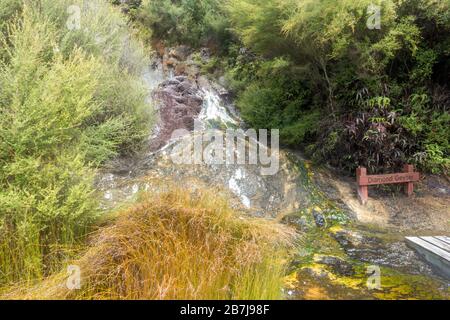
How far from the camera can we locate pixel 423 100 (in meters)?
6.03

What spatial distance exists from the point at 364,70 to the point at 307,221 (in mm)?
2686

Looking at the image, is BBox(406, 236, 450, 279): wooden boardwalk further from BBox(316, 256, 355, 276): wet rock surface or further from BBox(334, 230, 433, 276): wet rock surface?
BBox(316, 256, 355, 276): wet rock surface

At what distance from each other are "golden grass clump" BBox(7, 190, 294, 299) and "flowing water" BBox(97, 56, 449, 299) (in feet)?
1.53

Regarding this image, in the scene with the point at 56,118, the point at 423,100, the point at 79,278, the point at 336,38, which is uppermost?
the point at 336,38

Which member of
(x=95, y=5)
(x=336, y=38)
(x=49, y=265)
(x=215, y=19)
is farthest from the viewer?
(x=215, y=19)

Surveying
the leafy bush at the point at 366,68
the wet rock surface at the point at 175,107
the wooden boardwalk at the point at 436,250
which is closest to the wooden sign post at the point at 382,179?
the leafy bush at the point at 366,68

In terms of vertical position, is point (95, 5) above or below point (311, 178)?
above

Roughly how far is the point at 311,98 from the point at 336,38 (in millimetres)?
2015

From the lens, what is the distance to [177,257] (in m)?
2.78

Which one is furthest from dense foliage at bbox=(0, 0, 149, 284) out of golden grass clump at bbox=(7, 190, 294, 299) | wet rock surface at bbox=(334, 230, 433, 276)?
wet rock surface at bbox=(334, 230, 433, 276)

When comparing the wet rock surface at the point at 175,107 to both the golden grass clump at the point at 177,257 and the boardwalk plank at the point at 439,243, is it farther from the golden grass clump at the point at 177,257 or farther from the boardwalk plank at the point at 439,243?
the boardwalk plank at the point at 439,243

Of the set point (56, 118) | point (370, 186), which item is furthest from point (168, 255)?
point (370, 186)

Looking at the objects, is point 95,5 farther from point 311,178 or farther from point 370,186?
point 370,186

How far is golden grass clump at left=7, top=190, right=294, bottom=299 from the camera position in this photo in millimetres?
2635
